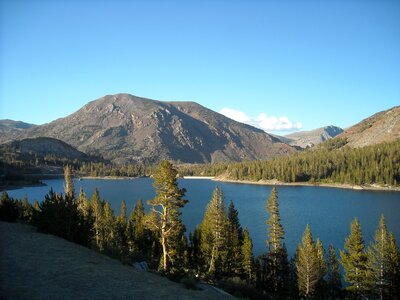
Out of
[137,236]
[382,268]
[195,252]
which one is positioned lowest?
[195,252]

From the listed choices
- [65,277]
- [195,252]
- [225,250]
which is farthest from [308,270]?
[65,277]

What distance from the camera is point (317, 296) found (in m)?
48.6

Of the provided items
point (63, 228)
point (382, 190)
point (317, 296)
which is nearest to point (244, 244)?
point (317, 296)

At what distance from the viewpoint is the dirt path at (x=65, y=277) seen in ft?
52.2

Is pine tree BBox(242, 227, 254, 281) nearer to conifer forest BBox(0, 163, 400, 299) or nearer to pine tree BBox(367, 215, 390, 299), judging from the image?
conifer forest BBox(0, 163, 400, 299)

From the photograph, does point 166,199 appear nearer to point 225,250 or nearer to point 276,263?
point 225,250

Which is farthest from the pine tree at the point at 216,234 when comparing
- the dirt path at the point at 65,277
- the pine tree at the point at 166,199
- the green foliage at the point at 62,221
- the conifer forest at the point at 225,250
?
the dirt path at the point at 65,277

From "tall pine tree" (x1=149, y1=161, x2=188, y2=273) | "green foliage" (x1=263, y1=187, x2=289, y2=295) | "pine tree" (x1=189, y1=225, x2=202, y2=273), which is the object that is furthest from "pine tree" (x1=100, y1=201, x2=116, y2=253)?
"tall pine tree" (x1=149, y1=161, x2=188, y2=273)

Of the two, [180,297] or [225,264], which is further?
[225,264]

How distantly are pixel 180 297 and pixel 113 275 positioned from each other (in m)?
4.31

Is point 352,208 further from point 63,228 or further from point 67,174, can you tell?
point 63,228

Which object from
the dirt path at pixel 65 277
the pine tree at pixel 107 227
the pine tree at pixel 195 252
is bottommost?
the pine tree at pixel 195 252

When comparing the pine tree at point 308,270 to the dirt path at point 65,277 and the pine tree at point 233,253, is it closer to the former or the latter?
the pine tree at point 233,253

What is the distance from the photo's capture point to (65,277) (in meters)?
18.2
